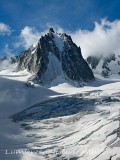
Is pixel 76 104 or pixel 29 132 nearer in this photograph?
pixel 29 132

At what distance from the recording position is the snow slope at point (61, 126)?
115562 mm

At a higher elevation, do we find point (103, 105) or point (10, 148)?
point (103, 105)

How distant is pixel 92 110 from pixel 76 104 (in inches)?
640

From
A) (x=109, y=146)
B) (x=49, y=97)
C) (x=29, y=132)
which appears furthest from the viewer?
(x=49, y=97)

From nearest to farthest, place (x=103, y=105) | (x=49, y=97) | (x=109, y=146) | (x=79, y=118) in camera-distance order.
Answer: (x=109, y=146) → (x=79, y=118) → (x=103, y=105) → (x=49, y=97)

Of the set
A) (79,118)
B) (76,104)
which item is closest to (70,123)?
(79,118)

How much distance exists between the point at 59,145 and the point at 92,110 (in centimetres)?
4246

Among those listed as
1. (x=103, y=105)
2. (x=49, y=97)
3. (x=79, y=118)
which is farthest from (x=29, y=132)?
(x=49, y=97)

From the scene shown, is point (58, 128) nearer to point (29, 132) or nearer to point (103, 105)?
point (29, 132)

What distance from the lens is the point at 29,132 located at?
5763 inches

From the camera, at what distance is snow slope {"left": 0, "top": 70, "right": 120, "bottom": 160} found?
379 feet

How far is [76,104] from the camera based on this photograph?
181 metres

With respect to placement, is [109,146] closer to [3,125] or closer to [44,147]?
[44,147]

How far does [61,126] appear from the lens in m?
152
